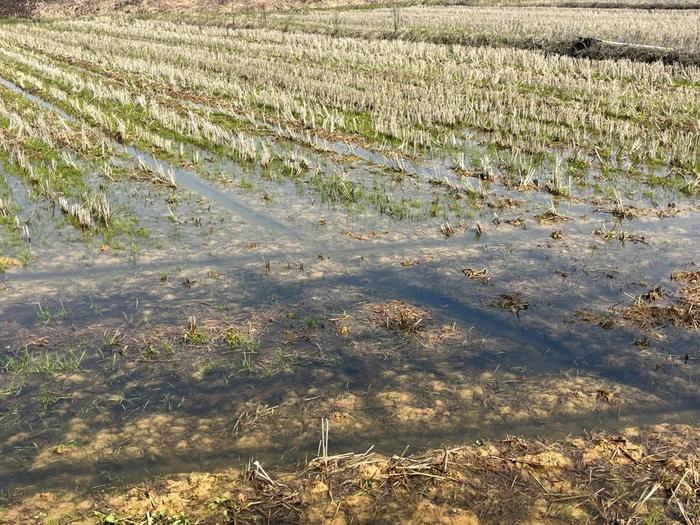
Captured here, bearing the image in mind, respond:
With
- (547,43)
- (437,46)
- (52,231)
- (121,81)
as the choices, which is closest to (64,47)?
(121,81)

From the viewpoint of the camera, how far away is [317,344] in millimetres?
5344

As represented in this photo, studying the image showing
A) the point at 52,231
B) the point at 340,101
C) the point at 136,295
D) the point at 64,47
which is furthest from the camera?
the point at 64,47

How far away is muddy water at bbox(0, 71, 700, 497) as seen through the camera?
426 centimetres

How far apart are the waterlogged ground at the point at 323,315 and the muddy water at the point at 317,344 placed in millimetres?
20

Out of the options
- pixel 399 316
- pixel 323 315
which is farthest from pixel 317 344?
pixel 399 316

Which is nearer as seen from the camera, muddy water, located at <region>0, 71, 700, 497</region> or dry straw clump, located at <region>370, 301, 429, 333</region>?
muddy water, located at <region>0, 71, 700, 497</region>

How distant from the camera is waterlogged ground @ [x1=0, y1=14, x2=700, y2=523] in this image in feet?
13.9

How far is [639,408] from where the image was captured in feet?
14.8

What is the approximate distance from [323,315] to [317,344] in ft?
1.75

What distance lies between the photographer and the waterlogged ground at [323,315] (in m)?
4.25

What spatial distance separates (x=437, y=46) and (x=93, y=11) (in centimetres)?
3914

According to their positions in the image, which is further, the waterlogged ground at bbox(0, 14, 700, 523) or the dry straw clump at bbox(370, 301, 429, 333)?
the dry straw clump at bbox(370, 301, 429, 333)

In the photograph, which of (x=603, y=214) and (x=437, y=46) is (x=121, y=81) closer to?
(x=437, y=46)

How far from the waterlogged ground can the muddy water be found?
2cm
